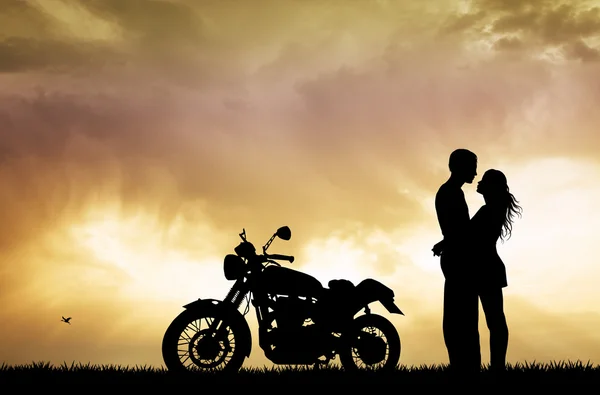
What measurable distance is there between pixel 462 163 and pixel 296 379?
352 centimetres

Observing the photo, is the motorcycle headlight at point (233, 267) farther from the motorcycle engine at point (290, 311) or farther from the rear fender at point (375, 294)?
the rear fender at point (375, 294)

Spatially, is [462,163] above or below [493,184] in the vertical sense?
above

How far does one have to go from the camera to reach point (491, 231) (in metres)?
8.56

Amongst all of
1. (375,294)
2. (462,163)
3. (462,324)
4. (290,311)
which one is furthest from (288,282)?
(462,163)

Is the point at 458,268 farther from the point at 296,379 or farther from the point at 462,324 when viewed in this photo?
the point at 296,379

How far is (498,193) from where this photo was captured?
8.64 meters

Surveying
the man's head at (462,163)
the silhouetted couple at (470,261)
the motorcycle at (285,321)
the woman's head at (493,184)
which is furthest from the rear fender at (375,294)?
the man's head at (462,163)

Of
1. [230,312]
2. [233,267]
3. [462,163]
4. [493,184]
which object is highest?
[462,163]

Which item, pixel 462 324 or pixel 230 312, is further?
pixel 230 312

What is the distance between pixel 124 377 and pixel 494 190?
5491 mm

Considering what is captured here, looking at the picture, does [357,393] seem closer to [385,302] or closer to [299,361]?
[299,361]

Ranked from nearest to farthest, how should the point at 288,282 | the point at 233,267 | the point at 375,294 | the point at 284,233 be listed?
the point at 284,233, the point at 233,267, the point at 288,282, the point at 375,294

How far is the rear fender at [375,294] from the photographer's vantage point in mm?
11289

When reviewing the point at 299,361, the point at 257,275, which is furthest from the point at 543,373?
the point at 257,275
